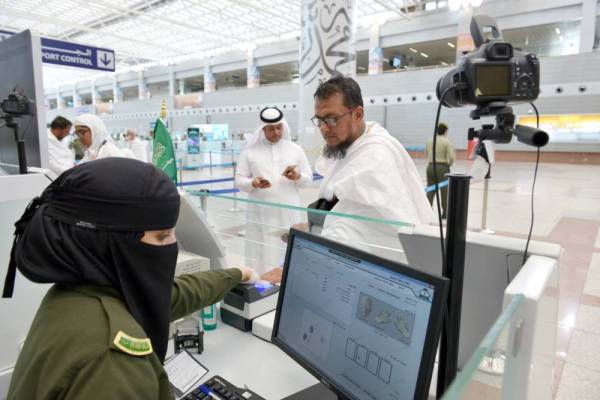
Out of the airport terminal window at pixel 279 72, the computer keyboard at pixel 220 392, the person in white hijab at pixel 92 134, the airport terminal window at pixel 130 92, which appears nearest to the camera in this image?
the computer keyboard at pixel 220 392

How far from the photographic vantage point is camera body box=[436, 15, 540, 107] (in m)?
0.89

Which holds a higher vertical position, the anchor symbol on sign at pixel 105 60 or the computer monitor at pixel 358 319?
the anchor symbol on sign at pixel 105 60

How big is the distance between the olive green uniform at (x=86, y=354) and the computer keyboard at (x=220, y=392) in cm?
34

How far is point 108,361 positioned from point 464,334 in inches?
34.1

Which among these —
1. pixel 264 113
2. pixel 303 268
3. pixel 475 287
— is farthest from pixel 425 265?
pixel 264 113

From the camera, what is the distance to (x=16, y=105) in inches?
76.4

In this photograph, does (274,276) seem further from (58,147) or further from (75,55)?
(75,55)

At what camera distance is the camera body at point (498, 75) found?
0.89 metres

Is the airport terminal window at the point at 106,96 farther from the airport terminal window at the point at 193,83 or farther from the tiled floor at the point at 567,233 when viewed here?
the tiled floor at the point at 567,233

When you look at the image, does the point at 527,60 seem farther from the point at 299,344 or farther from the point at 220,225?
the point at 220,225

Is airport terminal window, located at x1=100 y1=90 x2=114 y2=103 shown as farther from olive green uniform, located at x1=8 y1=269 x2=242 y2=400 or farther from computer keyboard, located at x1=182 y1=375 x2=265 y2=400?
olive green uniform, located at x1=8 y1=269 x2=242 y2=400

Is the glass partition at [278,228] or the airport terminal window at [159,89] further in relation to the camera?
the airport terminal window at [159,89]

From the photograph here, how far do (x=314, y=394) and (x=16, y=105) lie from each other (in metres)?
1.88

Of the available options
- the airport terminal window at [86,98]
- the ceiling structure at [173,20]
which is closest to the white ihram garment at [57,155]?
the ceiling structure at [173,20]
